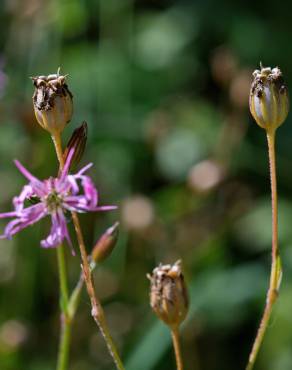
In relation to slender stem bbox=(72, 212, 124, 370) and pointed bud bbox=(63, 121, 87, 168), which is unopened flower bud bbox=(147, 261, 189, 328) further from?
pointed bud bbox=(63, 121, 87, 168)

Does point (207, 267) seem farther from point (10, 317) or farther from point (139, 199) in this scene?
point (10, 317)

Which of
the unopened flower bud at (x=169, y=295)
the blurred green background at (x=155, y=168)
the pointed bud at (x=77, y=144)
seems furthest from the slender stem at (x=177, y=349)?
the blurred green background at (x=155, y=168)

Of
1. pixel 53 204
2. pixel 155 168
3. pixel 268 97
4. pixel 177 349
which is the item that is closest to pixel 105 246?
pixel 53 204

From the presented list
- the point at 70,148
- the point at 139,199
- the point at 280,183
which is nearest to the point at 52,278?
Answer: the point at 139,199

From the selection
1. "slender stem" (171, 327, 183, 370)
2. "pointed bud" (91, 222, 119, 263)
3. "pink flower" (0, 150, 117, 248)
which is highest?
"pink flower" (0, 150, 117, 248)

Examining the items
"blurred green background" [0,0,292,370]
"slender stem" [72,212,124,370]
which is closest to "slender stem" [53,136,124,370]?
"slender stem" [72,212,124,370]
